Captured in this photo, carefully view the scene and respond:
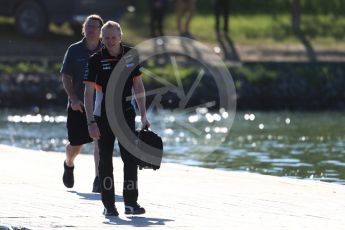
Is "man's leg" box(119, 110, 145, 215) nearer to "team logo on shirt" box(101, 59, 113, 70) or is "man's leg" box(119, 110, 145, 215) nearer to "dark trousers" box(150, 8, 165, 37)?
"team logo on shirt" box(101, 59, 113, 70)

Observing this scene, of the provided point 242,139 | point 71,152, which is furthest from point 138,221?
point 242,139

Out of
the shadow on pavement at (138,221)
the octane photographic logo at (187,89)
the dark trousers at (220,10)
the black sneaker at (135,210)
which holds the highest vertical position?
the dark trousers at (220,10)

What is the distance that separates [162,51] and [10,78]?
11.8 ft

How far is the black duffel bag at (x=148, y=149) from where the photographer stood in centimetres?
1148

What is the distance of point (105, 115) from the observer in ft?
37.5

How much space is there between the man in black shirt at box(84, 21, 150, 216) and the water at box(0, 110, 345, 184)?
4.53 metres

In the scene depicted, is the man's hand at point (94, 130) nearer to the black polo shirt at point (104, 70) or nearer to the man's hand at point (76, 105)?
the black polo shirt at point (104, 70)

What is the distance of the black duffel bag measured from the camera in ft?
37.7

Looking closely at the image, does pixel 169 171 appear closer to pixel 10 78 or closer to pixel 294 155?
pixel 294 155

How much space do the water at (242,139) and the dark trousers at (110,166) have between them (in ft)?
14.8

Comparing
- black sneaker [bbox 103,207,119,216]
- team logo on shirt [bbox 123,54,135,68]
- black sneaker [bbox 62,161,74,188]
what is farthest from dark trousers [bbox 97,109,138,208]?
black sneaker [bbox 62,161,74,188]

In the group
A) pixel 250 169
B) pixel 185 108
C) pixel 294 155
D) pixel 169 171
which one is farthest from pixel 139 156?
pixel 185 108

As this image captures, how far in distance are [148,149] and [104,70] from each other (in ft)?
2.57

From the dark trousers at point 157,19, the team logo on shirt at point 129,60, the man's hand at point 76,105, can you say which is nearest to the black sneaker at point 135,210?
the team logo on shirt at point 129,60
